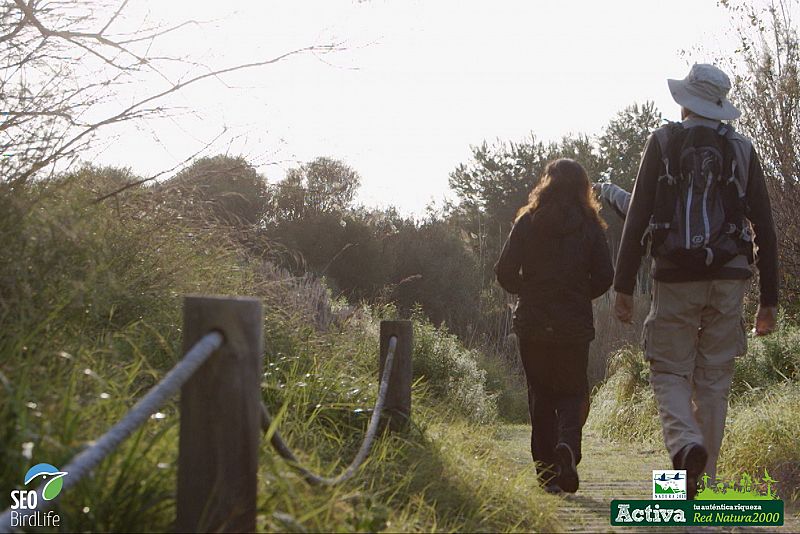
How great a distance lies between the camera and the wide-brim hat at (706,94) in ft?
14.7

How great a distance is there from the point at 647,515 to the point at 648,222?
1.36 meters

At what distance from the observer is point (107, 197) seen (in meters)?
5.19

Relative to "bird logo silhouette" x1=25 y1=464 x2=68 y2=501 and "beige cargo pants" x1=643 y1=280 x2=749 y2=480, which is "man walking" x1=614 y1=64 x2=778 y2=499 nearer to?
"beige cargo pants" x1=643 y1=280 x2=749 y2=480

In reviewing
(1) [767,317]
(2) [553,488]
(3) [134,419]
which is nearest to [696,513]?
(2) [553,488]

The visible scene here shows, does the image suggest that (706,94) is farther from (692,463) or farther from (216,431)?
(216,431)

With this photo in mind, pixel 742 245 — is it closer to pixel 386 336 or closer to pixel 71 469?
pixel 386 336

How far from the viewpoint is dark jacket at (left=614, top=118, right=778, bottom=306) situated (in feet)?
14.4

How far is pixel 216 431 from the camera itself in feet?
7.62

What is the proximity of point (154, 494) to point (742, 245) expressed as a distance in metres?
2.95

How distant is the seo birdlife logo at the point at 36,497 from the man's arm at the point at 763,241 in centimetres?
337

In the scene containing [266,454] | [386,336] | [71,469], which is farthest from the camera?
[386,336]

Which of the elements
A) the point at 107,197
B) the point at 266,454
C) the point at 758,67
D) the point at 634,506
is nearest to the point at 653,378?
the point at 634,506

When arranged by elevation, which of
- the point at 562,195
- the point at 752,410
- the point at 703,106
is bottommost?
the point at 752,410

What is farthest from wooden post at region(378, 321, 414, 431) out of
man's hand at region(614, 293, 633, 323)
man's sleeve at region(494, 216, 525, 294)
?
man's hand at region(614, 293, 633, 323)
